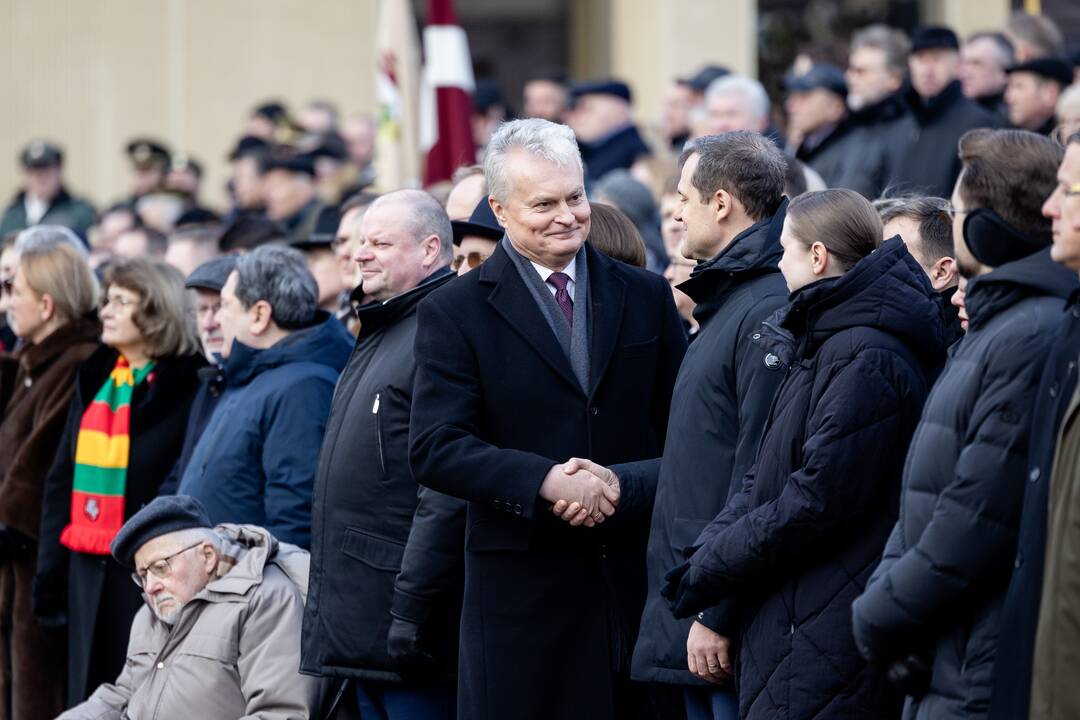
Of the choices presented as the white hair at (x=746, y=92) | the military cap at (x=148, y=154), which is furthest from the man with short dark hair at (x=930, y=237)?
the military cap at (x=148, y=154)

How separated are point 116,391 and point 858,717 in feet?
13.8

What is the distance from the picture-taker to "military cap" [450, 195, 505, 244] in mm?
6391

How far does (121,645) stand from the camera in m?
7.63

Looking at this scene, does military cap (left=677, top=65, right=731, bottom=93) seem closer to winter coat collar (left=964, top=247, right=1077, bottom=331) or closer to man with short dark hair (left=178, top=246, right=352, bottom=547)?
man with short dark hair (left=178, top=246, right=352, bottom=547)

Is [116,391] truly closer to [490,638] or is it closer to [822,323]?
[490,638]

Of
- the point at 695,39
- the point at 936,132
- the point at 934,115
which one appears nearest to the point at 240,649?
the point at 936,132

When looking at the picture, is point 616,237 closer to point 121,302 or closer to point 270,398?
point 270,398

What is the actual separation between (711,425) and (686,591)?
1.68ft

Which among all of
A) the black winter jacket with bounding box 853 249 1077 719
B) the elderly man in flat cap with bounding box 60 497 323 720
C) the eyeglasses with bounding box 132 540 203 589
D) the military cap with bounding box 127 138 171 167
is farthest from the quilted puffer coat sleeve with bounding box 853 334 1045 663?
the military cap with bounding box 127 138 171 167

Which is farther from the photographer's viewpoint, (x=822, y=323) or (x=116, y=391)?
(x=116, y=391)

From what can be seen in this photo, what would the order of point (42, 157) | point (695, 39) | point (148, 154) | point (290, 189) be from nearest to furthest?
point (290, 189), point (42, 157), point (148, 154), point (695, 39)

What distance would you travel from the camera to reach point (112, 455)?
7.66 m

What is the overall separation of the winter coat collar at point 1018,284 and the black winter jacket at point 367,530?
206cm

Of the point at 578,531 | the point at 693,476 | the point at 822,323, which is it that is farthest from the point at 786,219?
the point at 578,531
